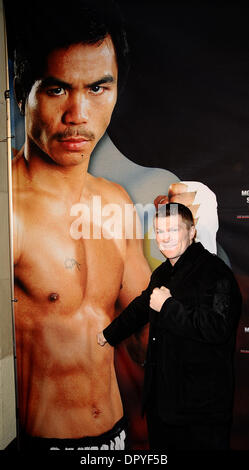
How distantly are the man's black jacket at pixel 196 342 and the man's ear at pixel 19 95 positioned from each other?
4.78ft

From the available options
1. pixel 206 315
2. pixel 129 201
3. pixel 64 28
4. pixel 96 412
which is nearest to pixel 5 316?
pixel 96 412

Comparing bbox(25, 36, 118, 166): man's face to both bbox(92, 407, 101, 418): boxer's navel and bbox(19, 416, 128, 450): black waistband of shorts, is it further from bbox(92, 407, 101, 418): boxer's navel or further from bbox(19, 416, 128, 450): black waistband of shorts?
bbox(19, 416, 128, 450): black waistband of shorts

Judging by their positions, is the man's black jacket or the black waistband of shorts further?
the black waistband of shorts

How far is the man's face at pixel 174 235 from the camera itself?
7.24ft

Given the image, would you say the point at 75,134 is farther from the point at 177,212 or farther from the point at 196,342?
the point at 196,342

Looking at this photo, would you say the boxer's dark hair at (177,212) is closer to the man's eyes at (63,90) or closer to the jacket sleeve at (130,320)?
the jacket sleeve at (130,320)

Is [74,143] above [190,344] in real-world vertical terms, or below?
above

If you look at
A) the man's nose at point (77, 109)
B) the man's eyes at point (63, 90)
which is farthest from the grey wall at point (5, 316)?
the man's nose at point (77, 109)

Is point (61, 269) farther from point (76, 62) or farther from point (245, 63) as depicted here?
point (245, 63)

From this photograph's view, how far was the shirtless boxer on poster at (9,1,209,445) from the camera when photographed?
2.34m

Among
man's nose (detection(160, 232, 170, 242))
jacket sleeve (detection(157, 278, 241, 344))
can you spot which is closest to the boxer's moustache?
man's nose (detection(160, 232, 170, 242))

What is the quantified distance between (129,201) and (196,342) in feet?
3.21

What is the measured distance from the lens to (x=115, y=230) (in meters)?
2.36

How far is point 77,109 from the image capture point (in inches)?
91.3
